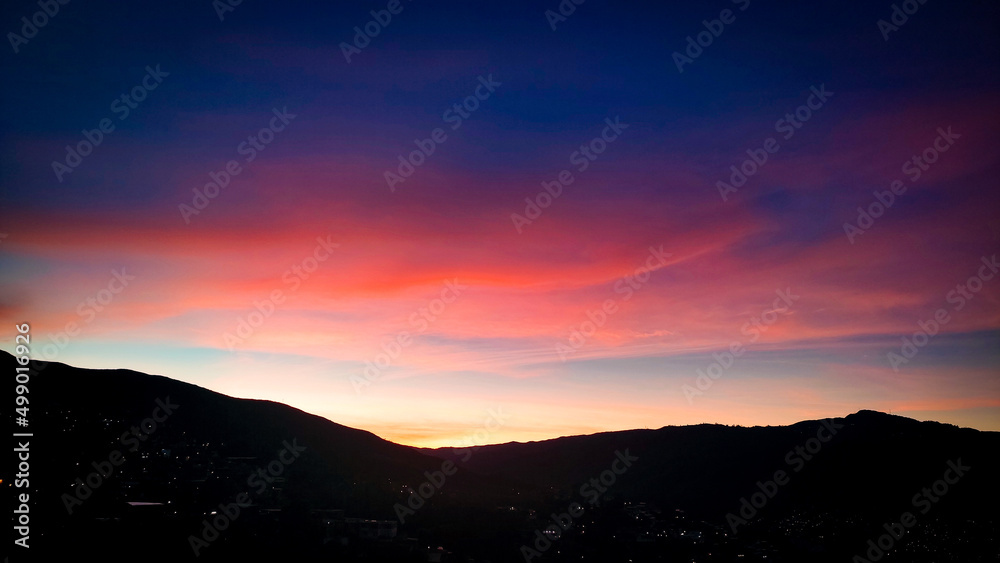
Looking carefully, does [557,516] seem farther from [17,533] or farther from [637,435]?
[637,435]

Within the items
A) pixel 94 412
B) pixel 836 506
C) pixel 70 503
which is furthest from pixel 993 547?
pixel 94 412

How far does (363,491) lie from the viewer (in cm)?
9225

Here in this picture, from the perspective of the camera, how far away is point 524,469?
559ft

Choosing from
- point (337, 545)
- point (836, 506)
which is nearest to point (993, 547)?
point (836, 506)

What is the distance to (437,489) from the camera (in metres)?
Answer: 108

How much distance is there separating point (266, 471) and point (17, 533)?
5214 cm

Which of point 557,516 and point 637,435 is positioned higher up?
point 637,435

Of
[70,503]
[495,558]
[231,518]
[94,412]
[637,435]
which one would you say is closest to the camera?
[70,503]

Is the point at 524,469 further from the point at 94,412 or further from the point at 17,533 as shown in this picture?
the point at 17,533

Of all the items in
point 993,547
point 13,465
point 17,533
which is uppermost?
point 13,465

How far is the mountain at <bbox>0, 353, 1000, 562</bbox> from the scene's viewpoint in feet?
194

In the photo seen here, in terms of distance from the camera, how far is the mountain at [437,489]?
59.2 m

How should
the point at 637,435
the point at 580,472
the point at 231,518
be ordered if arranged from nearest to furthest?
the point at 231,518, the point at 580,472, the point at 637,435

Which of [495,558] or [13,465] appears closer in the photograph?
[13,465]
